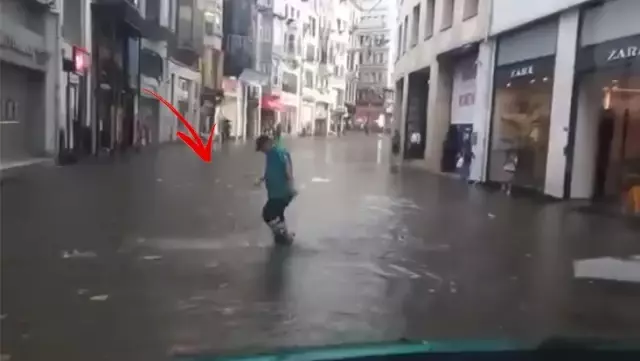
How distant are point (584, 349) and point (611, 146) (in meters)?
7.01

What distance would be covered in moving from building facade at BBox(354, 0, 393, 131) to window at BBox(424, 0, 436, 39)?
32.0 feet

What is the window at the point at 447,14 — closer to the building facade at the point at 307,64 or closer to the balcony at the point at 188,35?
the building facade at the point at 307,64

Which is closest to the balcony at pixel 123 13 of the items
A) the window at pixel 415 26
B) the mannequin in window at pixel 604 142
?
the mannequin in window at pixel 604 142

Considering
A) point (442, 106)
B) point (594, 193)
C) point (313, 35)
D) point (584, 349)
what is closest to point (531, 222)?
point (594, 193)

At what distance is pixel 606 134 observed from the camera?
27.0ft

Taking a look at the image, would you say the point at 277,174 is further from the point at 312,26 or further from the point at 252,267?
the point at 312,26

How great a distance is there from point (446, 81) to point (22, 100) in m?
10.3

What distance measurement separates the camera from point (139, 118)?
2920mm

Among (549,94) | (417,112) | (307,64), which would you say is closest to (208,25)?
(307,64)

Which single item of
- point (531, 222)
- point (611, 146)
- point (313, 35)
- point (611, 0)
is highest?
point (611, 0)

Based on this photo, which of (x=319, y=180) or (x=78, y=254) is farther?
(x=319, y=180)

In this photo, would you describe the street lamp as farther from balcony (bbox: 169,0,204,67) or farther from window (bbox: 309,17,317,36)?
balcony (bbox: 169,0,204,67)

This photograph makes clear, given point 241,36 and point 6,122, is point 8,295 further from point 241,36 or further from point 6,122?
point 241,36

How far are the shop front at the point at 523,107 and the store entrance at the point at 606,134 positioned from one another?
17.1 inches
